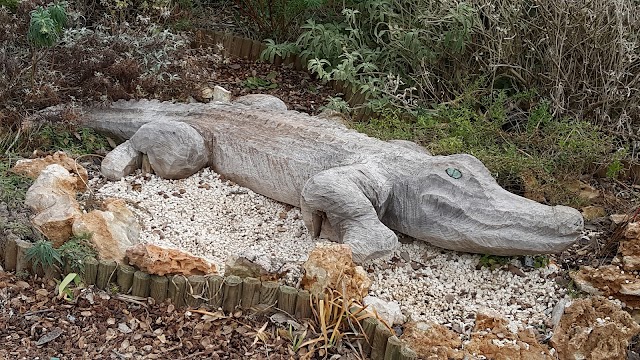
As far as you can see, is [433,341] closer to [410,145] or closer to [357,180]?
[357,180]

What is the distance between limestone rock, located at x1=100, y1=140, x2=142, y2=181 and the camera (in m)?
5.12

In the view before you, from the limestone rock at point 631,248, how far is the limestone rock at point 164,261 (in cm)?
223

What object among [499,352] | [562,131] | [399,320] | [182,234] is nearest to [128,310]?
[182,234]

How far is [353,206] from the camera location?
436 centimetres

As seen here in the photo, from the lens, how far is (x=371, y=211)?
173 inches

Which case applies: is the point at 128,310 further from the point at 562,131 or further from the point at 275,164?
the point at 562,131

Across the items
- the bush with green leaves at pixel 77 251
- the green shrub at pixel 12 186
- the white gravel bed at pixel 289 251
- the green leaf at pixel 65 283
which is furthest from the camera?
the green shrub at pixel 12 186

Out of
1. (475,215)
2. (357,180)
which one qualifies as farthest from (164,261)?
(475,215)

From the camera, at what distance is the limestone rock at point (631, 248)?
420 centimetres

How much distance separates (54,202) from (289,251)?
1.32 meters

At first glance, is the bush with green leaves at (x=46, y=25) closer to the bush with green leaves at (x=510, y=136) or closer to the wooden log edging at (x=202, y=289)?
the wooden log edging at (x=202, y=289)

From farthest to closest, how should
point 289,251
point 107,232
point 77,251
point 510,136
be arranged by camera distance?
point 510,136
point 289,251
point 107,232
point 77,251

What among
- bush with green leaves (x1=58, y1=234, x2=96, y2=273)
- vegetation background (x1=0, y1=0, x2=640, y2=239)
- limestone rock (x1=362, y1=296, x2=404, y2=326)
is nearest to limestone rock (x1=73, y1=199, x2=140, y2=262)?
bush with green leaves (x1=58, y1=234, x2=96, y2=273)

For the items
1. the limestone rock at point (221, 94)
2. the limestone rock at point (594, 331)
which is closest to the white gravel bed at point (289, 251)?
the limestone rock at point (594, 331)
